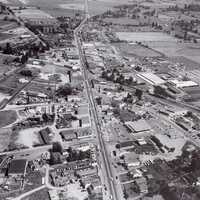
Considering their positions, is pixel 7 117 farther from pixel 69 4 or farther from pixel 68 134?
pixel 69 4

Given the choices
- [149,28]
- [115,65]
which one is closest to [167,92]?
[115,65]

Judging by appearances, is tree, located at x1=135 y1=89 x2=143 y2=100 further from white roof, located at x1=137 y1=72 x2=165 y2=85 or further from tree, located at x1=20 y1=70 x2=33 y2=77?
tree, located at x1=20 y1=70 x2=33 y2=77

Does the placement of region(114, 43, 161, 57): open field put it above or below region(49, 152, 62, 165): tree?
above

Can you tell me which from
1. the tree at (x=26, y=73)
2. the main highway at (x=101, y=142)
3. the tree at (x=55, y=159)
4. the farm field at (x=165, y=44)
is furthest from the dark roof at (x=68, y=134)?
the farm field at (x=165, y=44)

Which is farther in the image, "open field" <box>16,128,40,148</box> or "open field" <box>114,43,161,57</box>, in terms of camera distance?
"open field" <box>114,43,161,57</box>

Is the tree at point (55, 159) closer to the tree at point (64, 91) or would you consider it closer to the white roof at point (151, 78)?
the tree at point (64, 91)

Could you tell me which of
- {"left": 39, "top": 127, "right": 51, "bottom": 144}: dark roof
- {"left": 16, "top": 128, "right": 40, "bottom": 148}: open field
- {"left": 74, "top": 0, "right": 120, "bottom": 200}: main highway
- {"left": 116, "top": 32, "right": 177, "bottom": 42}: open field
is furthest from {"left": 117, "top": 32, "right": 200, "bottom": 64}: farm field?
{"left": 16, "top": 128, "right": 40, "bottom": 148}: open field

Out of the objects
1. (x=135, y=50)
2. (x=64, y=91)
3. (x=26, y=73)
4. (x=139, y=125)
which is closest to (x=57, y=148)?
(x=139, y=125)

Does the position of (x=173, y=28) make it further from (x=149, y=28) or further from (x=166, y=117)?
(x=166, y=117)
